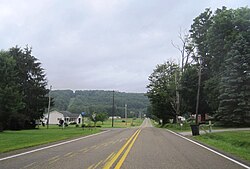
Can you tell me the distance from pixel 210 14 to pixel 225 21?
15798 mm

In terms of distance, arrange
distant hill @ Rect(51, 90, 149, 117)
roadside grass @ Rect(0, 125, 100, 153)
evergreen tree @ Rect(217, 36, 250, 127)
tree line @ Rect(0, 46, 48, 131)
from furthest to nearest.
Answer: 1. distant hill @ Rect(51, 90, 149, 117)
2. tree line @ Rect(0, 46, 48, 131)
3. evergreen tree @ Rect(217, 36, 250, 127)
4. roadside grass @ Rect(0, 125, 100, 153)

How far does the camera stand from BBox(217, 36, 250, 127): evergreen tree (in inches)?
1499

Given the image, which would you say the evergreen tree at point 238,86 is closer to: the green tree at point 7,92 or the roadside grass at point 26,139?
the roadside grass at point 26,139

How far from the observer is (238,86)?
127 feet

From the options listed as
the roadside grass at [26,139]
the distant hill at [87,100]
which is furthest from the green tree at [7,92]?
the distant hill at [87,100]

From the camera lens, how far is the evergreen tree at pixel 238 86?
38.1m

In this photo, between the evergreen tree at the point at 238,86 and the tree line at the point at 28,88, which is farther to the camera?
the tree line at the point at 28,88

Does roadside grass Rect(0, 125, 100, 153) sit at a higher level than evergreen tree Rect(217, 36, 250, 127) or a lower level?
lower

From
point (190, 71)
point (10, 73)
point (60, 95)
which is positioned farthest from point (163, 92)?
point (60, 95)

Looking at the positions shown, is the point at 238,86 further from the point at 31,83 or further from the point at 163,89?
the point at 31,83

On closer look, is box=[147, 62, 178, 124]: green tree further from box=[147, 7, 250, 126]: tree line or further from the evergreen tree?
the evergreen tree

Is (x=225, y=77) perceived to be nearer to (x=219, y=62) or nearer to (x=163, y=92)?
(x=219, y=62)

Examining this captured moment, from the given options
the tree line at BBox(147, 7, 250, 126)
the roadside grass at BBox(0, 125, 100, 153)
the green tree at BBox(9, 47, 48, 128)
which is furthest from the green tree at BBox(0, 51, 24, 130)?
the tree line at BBox(147, 7, 250, 126)

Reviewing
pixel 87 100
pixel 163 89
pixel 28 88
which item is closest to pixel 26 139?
pixel 28 88
